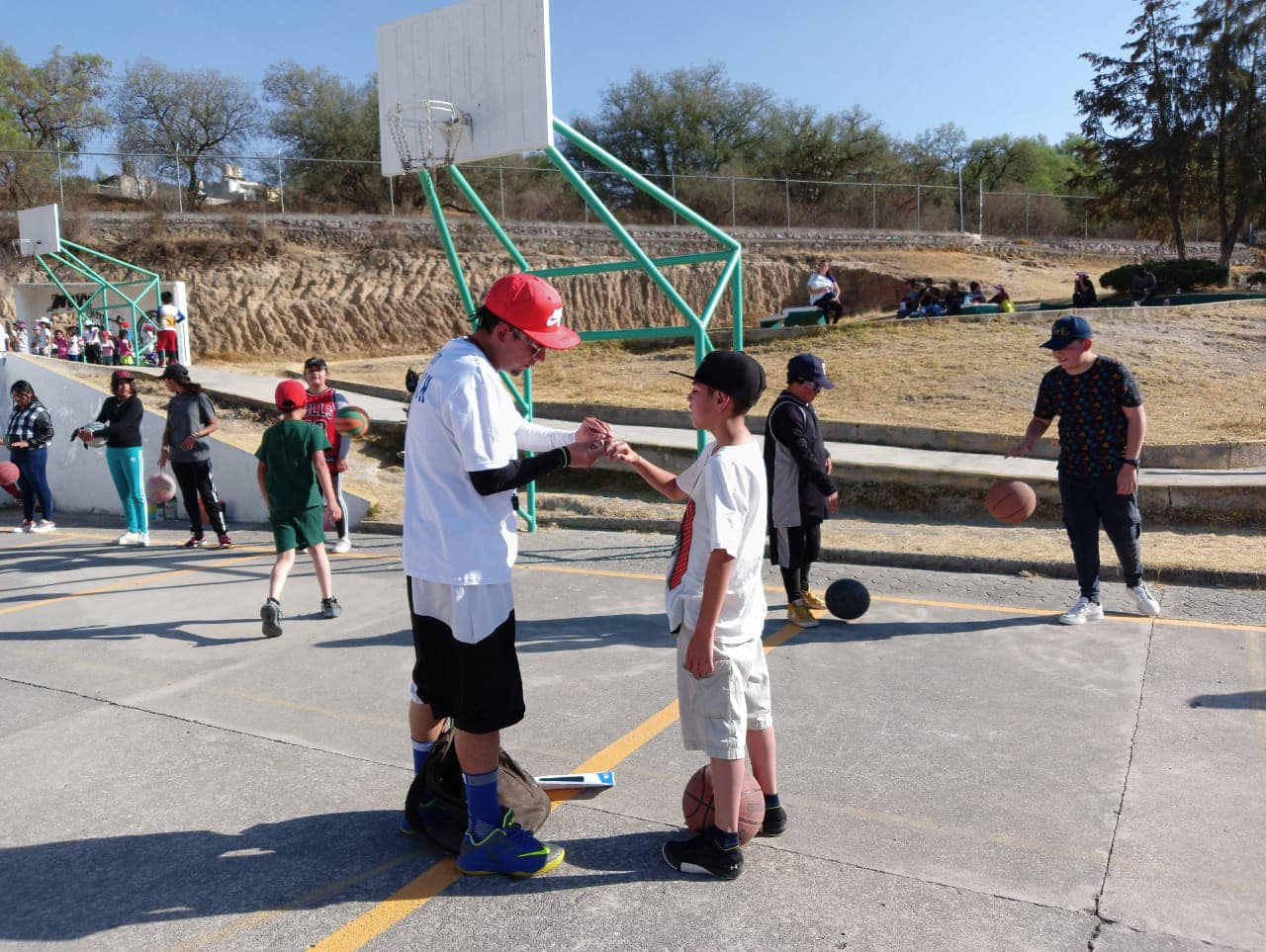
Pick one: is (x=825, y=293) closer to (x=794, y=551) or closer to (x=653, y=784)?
(x=794, y=551)

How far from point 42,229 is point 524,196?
16.9 m

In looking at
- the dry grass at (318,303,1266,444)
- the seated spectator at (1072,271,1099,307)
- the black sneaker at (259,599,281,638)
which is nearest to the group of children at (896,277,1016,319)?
the seated spectator at (1072,271,1099,307)

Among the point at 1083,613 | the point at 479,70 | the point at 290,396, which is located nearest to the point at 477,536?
the point at 290,396

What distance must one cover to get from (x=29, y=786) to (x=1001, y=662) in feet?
16.3

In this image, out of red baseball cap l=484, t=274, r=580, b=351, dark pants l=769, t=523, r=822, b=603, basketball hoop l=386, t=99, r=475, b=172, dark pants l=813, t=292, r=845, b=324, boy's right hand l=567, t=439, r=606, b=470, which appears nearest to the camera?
red baseball cap l=484, t=274, r=580, b=351

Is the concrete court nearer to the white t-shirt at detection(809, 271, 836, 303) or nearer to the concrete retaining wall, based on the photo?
the concrete retaining wall

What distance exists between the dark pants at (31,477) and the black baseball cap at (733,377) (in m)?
11.8

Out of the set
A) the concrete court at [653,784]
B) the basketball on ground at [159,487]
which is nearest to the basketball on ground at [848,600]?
the concrete court at [653,784]

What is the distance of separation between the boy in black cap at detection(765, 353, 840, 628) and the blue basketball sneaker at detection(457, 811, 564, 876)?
347 centimetres

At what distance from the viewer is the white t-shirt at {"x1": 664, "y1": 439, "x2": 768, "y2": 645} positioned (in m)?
3.28

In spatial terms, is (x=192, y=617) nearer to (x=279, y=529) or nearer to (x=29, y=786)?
(x=279, y=529)

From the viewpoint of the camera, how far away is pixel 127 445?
10.6 metres

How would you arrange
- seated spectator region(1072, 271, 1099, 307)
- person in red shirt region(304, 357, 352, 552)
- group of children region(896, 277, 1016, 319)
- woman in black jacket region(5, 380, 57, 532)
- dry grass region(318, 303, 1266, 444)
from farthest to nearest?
group of children region(896, 277, 1016, 319), seated spectator region(1072, 271, 1099, 307), dry grass region(318, 303, 1266, 444), woman in black jacket region(5, 380, 57, 532), person in red shirt region(304, 357, 352, 552)

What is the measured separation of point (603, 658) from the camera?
6055 mm
